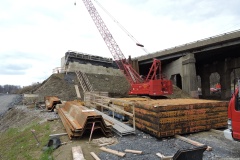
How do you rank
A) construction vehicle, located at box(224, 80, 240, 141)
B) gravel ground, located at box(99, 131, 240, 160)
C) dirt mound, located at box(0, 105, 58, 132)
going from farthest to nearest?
1. dirt mound, located at box(0, 105, 58, 132)
2. gravel ground, located at box(99, 131, 240, 160)
3. construction vehicle, located at box(224, 80, 240, 141)

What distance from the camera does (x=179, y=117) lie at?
797cm

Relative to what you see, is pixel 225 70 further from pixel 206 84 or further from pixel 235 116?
pixel 235 116

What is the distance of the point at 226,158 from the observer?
5.73 meters

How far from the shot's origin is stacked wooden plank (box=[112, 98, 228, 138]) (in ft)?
25.3

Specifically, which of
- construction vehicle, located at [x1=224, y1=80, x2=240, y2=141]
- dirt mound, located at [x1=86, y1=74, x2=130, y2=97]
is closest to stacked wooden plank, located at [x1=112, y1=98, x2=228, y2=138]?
construction vehicle, located at [x1=224, y1=80, x2=240, y2=141]

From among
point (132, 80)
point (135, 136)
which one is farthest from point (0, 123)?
point (132, 80)

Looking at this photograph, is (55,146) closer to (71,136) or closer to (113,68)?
(71,136)

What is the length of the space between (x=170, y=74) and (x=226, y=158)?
32.7m

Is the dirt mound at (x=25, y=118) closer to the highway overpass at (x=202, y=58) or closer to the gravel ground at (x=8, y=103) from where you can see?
the gravel ground at (x=8, y=103)

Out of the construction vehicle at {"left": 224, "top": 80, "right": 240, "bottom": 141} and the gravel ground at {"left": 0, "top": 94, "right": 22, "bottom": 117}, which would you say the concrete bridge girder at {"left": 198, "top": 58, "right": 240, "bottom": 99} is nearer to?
the construction vehicle at {"left": 224, "top": 80, "right": 240, "bottom": 141}

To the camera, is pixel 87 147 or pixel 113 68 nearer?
pixel 87 147

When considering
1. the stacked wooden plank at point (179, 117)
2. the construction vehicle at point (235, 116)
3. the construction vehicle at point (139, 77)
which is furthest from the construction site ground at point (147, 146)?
the construction vehicle at point (139, 77)

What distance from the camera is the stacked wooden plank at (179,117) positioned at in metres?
7.72

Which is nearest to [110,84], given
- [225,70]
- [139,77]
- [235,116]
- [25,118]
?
[139,77]
